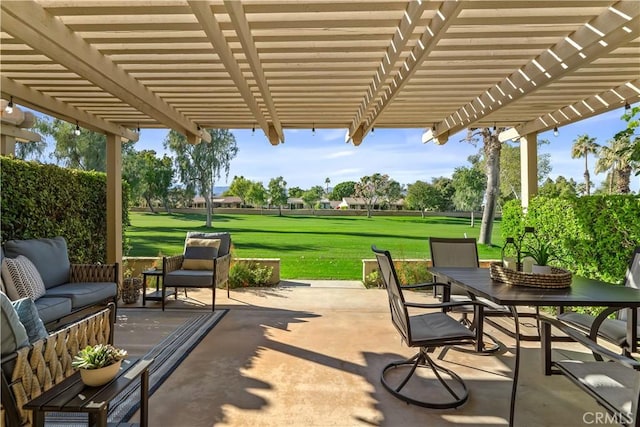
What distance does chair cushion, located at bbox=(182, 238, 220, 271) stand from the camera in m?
5.52

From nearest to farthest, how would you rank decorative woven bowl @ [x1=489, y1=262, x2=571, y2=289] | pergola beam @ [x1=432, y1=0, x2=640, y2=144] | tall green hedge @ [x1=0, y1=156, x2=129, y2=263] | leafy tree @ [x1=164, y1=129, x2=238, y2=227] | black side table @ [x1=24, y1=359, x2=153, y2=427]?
black side table @ [x1=24, y1=359, x2=153, y2=427]
pergola beam @ [x1=432, y1=0, x2=640, y2=144]
decorative woven bowl @ [x1=489, y1=262, x2=571, y2=289]
tall green hedge @ [x1=0, y1=156, x2=129, y2=263]
leafy tree @ [x1=164, y1=129, x2=238, y2=227]

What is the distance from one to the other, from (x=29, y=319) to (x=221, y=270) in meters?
3.36

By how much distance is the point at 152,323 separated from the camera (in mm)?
4375

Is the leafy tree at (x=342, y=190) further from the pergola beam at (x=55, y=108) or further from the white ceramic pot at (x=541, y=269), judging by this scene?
the white ceramic pot at (x=541, y=269)

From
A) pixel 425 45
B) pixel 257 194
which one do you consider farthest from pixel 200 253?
pixel 257 194

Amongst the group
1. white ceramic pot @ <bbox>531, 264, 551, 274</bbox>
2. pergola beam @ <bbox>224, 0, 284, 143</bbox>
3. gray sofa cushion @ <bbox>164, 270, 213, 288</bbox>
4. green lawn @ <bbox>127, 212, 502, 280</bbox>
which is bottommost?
green lawn @ <bbox>127, 212, 502, 280</bbox>

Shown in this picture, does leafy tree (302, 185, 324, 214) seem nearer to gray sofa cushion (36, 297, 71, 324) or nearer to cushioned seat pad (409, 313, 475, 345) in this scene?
gray sofa cushion (36, 297, 71, 324)

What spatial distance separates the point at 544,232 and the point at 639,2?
3.24 metres

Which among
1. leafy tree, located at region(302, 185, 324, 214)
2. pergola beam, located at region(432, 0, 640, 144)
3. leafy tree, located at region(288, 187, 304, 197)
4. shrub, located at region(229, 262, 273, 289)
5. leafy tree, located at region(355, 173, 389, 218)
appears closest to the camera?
pergola beam, located at region(432, 0, 640, 144)

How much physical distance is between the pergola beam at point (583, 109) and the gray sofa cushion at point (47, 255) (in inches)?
266

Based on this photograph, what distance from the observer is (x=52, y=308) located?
3361mm

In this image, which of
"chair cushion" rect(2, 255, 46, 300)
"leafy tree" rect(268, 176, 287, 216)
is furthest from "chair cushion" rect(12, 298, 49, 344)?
"leafy tree" rect(268, 176, 287, 216)

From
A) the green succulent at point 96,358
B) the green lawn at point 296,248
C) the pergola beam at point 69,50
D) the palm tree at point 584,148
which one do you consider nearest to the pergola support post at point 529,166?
the green lawn at point 296,248

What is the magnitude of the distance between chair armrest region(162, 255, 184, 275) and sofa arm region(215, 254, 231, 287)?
0.68m
